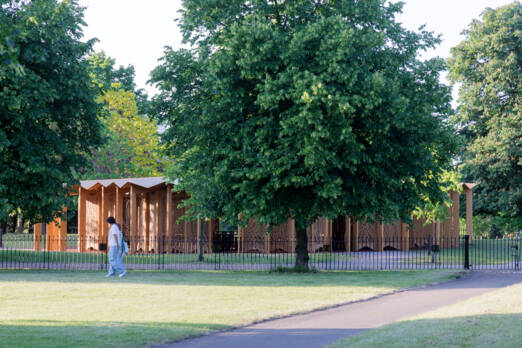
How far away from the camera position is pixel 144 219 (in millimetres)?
38188

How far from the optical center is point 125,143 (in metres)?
47.6

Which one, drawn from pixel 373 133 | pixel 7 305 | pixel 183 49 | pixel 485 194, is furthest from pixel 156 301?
pixel 485 194

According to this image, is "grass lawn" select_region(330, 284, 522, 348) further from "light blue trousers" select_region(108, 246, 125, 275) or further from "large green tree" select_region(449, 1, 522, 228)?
"large green tree" select_region(449, 1, 522, 228)

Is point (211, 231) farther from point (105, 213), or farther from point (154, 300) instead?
point (154, 300)

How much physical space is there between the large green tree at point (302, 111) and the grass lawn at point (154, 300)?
270cm

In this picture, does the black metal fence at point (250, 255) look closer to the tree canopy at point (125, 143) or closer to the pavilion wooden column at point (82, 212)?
the pavilion wooden column at point (82, 212)

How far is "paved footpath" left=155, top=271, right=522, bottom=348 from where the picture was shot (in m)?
9.98

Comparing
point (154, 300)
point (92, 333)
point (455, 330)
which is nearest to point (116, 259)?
point (154, 300)

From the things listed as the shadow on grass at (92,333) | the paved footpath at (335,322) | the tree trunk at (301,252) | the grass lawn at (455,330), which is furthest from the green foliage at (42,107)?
the grass lawn at (455,330)

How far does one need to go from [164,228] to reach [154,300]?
2295cm

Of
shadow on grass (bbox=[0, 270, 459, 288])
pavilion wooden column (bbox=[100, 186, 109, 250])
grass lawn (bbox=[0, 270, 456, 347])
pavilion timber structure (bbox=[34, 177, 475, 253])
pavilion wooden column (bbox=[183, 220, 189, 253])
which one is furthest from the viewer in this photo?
pavilion wooden column (bbox=[100, 186, 109, 250])

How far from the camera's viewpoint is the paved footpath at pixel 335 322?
998cm

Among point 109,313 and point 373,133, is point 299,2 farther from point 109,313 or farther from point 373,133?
point 109,313

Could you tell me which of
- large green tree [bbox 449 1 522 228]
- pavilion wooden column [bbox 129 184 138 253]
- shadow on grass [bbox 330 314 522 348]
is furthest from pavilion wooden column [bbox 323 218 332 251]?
shadow on grass [bbox 330 314 522 348]
